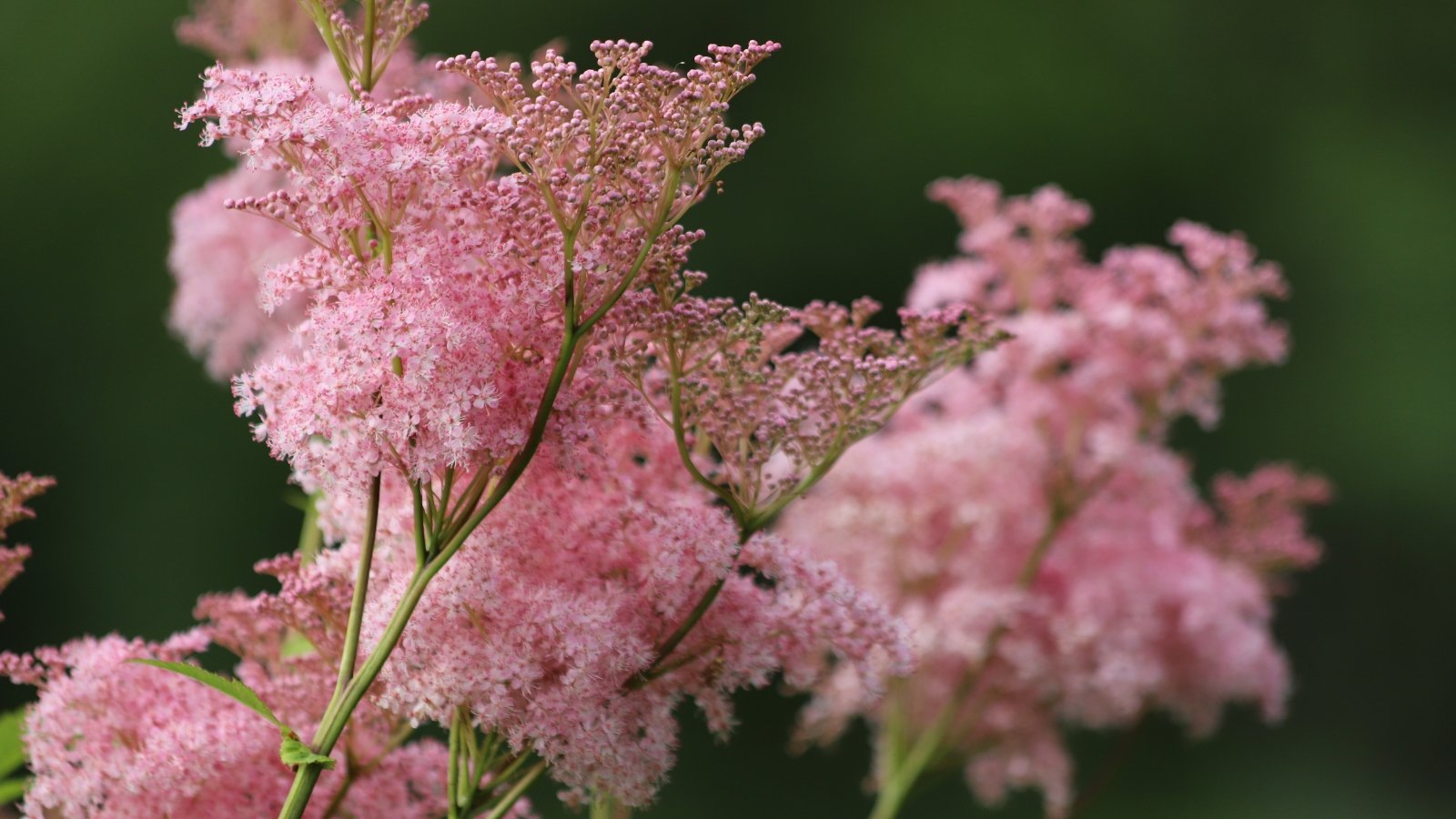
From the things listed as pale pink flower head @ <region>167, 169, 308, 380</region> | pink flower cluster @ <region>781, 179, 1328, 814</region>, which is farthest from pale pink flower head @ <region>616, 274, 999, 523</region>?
pale pink flower head @ <region>167, 169, 308, 380</region>

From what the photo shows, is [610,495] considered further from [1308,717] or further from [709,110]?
[1308,717]

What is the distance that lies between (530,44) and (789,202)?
63cm

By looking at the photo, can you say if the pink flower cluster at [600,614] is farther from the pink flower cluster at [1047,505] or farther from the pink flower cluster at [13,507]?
the pink flower cluster at [1047,505]

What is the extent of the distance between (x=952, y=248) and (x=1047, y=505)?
1620 mm

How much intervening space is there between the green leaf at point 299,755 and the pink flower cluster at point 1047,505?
2.25 ft

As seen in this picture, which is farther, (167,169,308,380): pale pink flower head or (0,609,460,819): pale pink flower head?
(167,169,308,380): pale pink flower head

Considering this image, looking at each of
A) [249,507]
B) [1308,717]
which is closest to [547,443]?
[249,507]

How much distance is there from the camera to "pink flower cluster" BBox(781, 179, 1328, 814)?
49.2 inches

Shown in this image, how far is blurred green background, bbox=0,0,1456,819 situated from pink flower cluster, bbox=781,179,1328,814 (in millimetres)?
1345

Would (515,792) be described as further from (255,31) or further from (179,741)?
(255,31)

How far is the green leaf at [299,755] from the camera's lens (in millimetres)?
562

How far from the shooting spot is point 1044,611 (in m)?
1.30

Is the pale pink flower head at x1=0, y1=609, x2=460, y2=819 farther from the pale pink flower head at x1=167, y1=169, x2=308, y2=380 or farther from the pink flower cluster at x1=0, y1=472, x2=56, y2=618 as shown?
the pale pink flower head at x1=167, y1=169, x2=308, y2=380

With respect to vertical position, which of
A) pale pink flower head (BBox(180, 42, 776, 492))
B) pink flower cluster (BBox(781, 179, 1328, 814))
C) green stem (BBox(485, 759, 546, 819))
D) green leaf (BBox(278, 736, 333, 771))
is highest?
pink flower cluster (BBox(781, 179, 1328, 814))
